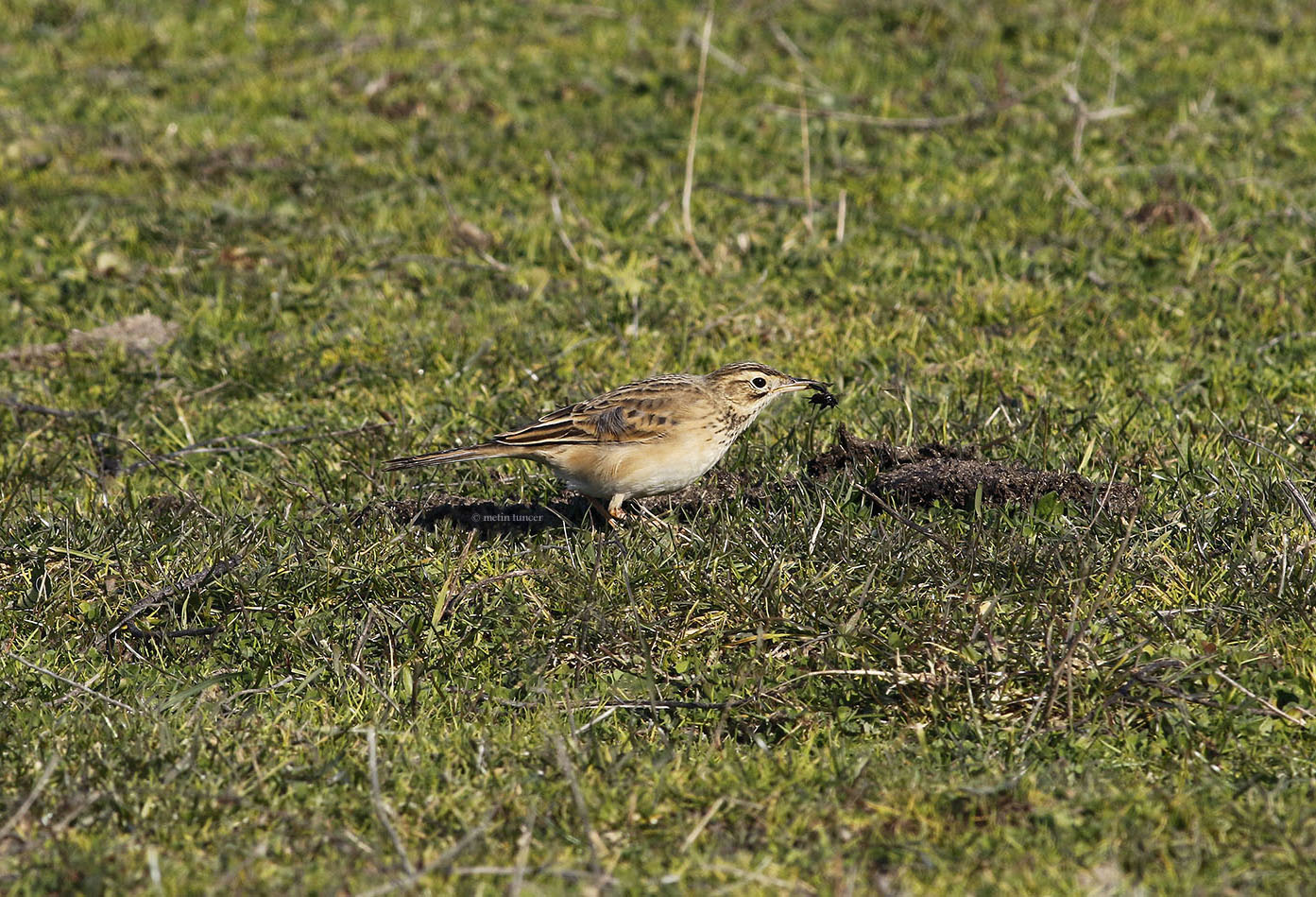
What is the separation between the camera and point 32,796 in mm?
4426

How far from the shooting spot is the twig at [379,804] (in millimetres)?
4302

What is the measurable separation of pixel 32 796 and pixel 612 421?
3.15 m

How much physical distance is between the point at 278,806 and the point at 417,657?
40.4 inches

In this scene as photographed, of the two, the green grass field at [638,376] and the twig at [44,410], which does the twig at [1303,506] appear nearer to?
the green grass field at [638,376]

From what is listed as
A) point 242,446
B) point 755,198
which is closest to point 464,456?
point 242,446

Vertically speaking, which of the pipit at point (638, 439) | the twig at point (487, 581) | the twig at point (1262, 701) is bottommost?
the twig at point (487, 581)

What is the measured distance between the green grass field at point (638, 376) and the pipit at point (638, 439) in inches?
11.8

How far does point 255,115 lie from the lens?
1253 cm

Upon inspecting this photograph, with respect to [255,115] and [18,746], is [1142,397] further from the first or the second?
[255,115]

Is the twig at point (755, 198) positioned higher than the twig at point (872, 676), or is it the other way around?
the twig at point (755, 198)

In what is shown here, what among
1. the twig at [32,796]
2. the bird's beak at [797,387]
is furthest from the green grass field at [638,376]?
the bird's beak at [797,387]

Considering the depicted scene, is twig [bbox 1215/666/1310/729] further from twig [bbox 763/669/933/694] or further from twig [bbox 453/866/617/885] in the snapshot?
twig [bbox 453/866/617/885]

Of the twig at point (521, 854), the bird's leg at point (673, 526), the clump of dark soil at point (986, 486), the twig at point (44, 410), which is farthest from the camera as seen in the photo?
the twig at point (44, 410)

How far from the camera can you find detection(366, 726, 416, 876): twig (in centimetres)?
430
